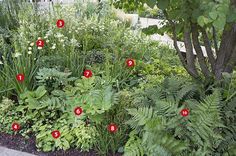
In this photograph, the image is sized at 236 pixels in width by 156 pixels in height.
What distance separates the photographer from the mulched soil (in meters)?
2.75

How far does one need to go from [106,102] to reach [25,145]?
841mm

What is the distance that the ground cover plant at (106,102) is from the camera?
236cm

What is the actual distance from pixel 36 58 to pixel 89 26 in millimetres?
1341

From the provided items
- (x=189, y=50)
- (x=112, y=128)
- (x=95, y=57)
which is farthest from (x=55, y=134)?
(x=95, y=57)

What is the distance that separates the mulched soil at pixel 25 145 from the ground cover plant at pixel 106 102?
0.06 ft

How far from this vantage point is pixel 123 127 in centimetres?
274

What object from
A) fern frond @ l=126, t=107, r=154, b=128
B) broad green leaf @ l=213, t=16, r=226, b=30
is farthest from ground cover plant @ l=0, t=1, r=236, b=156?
broad green leaf @ l=213, t=16, r=226, b=30

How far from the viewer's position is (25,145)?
112 inches

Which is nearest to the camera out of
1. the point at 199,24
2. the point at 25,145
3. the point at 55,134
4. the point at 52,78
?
the point at 199,24

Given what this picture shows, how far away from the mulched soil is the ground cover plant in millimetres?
20

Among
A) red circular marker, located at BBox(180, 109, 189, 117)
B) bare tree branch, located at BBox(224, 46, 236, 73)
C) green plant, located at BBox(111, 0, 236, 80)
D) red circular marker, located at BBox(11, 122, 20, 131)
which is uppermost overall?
green plant, located at BBox(111, 0, 236, 80)

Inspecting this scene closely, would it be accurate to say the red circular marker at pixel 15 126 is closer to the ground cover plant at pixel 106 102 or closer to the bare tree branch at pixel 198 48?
the ground cover plant at pixel 106 102

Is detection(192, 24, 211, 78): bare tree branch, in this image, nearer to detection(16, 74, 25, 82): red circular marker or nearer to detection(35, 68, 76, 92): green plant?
detection(35, 68, 76, 92): green plant

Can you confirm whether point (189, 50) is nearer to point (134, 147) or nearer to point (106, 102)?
point (106, 102)
